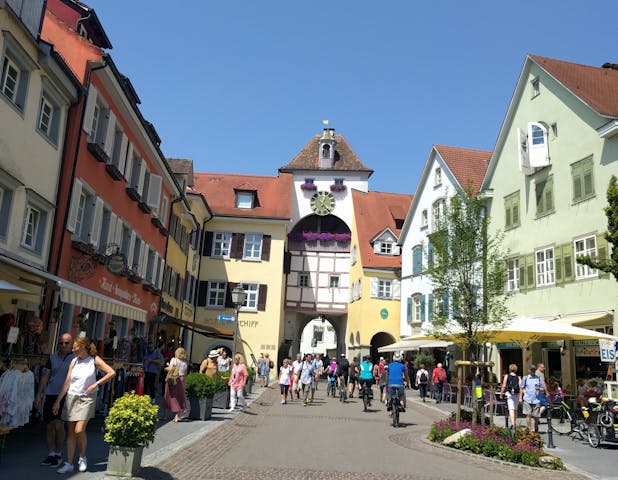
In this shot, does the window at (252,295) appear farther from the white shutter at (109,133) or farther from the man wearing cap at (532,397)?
the man wearing cap at (532,397)

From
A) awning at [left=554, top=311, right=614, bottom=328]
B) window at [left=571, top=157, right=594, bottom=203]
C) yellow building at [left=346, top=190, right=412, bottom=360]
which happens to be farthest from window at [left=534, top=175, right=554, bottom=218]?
yellow building at [left=346, top=190, right=412, bottom=360]

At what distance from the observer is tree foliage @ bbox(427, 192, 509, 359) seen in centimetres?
1519

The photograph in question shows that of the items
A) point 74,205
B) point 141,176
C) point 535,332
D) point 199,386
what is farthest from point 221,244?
point 535,332

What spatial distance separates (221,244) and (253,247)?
212cm

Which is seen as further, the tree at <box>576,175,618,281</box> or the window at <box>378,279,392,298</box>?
the window at <box>378,279,392,298</box>

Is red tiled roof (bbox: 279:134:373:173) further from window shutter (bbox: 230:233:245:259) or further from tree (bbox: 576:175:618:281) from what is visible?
tree (bbox: 576:175:618:281)

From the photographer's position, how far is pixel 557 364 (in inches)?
905

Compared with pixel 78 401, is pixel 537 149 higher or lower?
higher

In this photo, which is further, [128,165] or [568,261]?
[568,261]

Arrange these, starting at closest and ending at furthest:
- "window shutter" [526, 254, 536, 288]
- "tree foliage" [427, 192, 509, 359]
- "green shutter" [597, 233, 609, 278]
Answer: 1. "tree foliage" [427, 192, 509, 359]
2. "green shutter" [597, 233, 609, 278]
3. "window shutter" [526, 254, 536, 288]

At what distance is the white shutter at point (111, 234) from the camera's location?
18.7 metres

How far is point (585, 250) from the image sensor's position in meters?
21.3

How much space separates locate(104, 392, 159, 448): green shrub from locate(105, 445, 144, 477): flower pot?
0.21 feet

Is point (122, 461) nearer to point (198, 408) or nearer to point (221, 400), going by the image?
point (198, 408)
